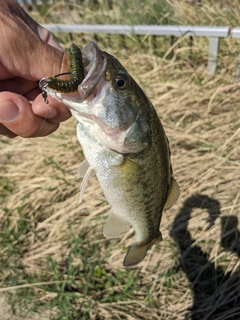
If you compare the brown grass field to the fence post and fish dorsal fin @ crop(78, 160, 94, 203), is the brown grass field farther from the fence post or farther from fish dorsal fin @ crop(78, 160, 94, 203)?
fish dorsal fin @ crop(78, 160, 94, 203)

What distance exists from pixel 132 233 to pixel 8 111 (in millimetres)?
1759

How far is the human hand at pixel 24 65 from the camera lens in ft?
5.74

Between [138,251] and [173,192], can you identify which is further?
[138,251]

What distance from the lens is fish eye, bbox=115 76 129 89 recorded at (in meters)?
1.51

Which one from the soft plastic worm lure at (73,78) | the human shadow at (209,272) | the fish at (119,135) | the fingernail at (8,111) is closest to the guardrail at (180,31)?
the human shadow at (209,272)

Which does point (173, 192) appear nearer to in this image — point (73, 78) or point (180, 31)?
point (73, 78)

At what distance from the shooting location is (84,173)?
A: 5.97 ft

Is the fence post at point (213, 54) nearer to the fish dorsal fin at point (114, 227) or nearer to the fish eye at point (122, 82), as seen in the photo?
the fish dorsal fin at point (114, 227)

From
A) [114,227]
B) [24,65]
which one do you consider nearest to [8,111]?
[24,65]

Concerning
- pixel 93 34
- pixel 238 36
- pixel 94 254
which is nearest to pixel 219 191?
pixel 94 254

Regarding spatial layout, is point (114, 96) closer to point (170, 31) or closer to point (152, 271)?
point (152, 271)

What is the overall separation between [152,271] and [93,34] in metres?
3.14

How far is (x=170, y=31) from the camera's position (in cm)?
441

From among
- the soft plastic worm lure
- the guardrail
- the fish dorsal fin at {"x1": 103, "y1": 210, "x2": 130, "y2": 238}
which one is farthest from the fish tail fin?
the guardrail
